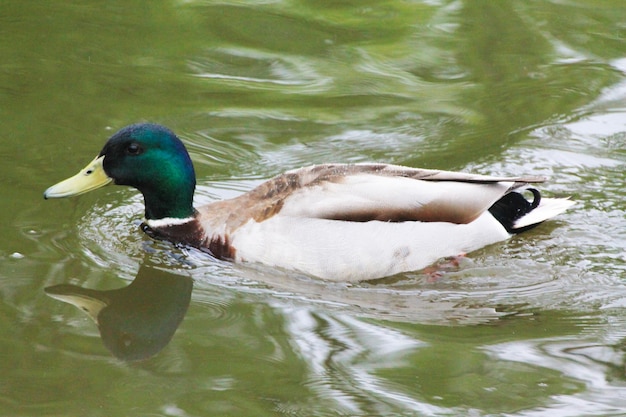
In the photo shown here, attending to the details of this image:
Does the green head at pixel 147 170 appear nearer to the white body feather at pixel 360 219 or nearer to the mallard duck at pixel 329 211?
the mallard duck at pixel 329 211

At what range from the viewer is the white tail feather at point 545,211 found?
23.7 feet

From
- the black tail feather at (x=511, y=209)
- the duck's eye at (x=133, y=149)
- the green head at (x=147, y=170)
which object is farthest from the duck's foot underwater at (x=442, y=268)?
the duck's eye at (x=133, y=149)

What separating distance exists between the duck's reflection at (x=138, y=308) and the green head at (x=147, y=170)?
0.57m

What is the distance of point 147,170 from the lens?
7160 mm

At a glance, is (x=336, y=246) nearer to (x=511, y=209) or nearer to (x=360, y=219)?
(x=360, y=219)

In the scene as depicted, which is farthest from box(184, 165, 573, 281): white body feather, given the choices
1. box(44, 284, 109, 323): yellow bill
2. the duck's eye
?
box(44, 284, 109, 323): yellow bill

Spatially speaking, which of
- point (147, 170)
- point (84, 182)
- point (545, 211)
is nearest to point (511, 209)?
point (545, 211)

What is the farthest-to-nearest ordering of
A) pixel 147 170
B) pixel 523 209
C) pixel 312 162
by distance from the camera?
pixel 312 162 < pixel 523 209 < pixel 147 170

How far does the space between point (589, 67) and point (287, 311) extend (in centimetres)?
522

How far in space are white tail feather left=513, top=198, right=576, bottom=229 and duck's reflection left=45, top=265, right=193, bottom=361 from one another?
2271mm

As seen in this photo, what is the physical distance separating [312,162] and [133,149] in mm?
1839

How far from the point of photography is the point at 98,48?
10281 millimetres

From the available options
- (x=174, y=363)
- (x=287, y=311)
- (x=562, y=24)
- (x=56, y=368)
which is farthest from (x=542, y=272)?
(x=562, y=24)

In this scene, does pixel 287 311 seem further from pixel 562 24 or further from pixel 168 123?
pixel 562 24
